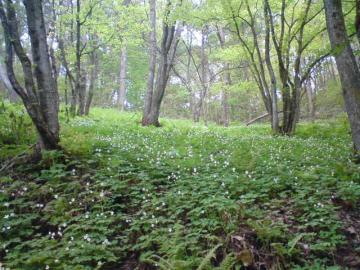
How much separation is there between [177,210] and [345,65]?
4.56 m

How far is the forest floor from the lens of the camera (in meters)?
4.33

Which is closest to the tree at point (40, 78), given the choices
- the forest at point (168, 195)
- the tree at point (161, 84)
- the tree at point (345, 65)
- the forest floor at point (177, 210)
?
the forest at point (168, 195)

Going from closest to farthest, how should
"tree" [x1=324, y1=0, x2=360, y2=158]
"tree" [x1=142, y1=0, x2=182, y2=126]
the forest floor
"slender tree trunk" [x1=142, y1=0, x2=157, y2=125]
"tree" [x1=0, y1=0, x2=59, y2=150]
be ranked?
the forest floor, "tree" [x1=324, y1=0, x2=360, y2=158], "tree" [x1=0, y1=0, x2=59, y2=150], "tree" [x1=142, y1=0, x2=182, y2=126], "slender tree trunk" [x1=142, y1=0, x2=157, y2=125]

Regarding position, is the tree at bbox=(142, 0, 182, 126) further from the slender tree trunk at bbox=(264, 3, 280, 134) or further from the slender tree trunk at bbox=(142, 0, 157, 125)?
the slender tree trunk at bbox=(264, 3, 280, 134)

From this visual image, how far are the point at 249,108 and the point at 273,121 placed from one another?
2667 cm

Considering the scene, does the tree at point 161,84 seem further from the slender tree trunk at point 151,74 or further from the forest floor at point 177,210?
the forest floor at point 177,210

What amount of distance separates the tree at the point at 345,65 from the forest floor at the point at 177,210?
43.3 inches

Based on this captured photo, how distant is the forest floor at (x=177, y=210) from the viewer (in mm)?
4328

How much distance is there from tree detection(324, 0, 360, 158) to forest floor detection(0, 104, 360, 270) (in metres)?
1.10

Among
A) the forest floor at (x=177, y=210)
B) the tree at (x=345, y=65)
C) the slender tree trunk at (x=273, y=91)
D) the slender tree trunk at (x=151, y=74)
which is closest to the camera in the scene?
the forest floor at (x=177, y=210)

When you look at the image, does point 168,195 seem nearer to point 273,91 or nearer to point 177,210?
point 177,210

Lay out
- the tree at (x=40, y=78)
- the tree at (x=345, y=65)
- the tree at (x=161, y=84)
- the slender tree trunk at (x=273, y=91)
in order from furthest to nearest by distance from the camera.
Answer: the tree at (x=161, y=84), the slender tree trunk at (x=273, y=91), the tree at (x=40, y=78), the tree at (x=345, y=65)

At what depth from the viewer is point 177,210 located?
5273 millimetres

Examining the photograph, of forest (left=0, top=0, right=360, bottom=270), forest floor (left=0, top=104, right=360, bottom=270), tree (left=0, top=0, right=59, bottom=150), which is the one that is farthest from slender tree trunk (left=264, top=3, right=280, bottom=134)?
tree (left=0, top=0, right=59, bottom=150)
